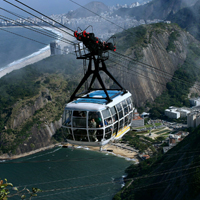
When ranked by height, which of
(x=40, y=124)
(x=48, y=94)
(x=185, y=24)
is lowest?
(x=40, y=124)

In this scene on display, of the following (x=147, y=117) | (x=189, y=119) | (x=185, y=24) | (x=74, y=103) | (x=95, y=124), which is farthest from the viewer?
(x=185, y=24)

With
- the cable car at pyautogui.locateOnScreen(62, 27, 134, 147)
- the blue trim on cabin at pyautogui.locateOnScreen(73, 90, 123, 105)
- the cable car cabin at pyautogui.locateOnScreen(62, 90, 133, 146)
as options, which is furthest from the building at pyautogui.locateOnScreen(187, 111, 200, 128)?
the cable car cabin at pyautogui.locateOnScreen(62, 90, 133, 146)

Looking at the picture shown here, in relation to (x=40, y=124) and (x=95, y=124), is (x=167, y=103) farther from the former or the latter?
(x=95, y=124)

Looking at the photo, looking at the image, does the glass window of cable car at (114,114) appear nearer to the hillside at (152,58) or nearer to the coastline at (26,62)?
the hillside at (152,58)

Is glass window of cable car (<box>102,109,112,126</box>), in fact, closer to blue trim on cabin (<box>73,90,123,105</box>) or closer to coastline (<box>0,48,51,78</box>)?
blue trim on cabin (<box>73,90,123,105</box>)

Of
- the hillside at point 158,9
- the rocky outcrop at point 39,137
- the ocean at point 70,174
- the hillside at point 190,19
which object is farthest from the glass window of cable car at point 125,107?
the hillside at point 158,9

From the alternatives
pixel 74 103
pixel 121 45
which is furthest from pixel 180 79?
pixel 74 103

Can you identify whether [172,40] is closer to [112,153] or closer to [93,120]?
[112,153]

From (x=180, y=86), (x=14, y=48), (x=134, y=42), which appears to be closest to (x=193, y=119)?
(x=180, y=86)
